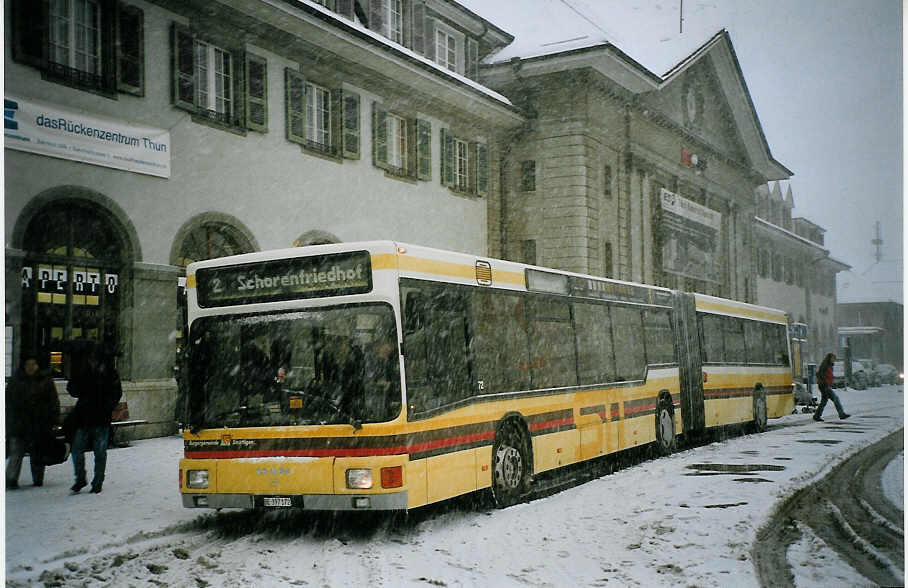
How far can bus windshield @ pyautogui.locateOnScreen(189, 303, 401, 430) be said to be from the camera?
8930 mm

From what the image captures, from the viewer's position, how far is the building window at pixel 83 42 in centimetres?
1557

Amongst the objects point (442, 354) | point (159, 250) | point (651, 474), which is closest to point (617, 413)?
point (651, 474)

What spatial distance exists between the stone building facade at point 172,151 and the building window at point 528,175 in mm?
5381

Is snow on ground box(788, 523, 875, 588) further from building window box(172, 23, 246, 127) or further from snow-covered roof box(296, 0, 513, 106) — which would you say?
snow-covered roof box(296, 0, 513, 106)

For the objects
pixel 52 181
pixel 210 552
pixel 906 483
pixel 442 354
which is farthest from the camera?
pixel 52 181

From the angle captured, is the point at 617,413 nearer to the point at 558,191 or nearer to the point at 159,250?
the point at 159,250

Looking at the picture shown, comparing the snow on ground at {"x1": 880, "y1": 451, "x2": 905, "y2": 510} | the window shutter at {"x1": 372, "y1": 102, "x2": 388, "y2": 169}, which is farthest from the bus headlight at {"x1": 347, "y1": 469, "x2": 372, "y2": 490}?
the window shutter at {"x1": 372, "y1": 102, "x2": 388, "y2": 169}

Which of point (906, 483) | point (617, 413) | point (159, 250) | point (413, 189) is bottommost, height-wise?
point (906, 483)

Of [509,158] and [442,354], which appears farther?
[509,158]

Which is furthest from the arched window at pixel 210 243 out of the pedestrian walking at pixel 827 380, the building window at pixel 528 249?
the pedestrian walking at pixel 827 380

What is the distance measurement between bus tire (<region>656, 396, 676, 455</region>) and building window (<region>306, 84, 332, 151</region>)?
963 cm

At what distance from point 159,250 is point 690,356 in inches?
372

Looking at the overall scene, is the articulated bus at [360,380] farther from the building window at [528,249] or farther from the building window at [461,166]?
the building window at [528,249]

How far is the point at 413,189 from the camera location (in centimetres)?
2545
